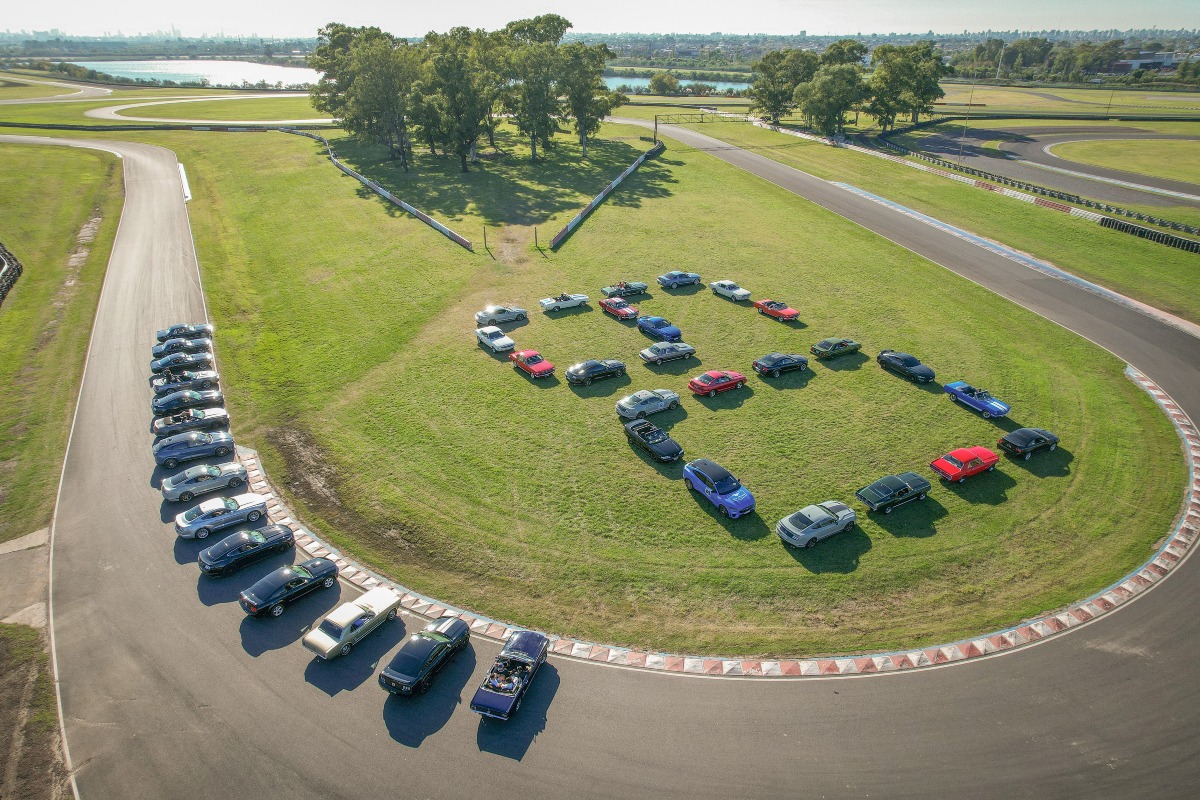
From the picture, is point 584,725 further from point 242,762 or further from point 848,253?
point 848,253

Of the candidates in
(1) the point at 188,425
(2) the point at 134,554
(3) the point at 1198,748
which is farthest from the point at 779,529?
(1) the point at 188,425

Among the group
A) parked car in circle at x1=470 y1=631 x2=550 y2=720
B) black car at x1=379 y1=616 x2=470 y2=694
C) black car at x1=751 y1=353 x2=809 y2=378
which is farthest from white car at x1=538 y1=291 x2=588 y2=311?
parked car in circle at x1=470 y1=631 x2=550 y2=720

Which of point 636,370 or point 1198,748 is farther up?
point 636,370

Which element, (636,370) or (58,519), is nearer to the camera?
Answer: (58,519)

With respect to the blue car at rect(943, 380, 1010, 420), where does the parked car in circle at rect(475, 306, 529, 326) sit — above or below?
above

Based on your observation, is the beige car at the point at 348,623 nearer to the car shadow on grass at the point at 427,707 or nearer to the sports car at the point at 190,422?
the car shadow on grass at the point at 427,707

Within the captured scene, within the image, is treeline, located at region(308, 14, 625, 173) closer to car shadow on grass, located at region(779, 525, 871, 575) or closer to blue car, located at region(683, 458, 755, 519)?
blue car, located at region(683, 458, 755, 519)

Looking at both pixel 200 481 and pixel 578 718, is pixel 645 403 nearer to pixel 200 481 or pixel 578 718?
pixel 578 718
